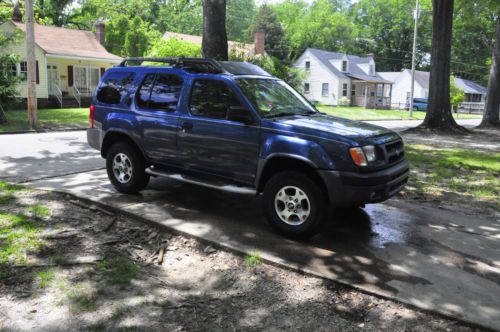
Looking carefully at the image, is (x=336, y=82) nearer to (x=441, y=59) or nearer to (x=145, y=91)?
(x=441, y=59)

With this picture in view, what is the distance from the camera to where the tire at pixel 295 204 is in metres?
5.04

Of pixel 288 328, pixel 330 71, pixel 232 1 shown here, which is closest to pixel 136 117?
pixel 288 328

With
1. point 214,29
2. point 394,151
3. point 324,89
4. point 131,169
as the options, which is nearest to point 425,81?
point 324,89

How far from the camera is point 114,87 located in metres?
7.06

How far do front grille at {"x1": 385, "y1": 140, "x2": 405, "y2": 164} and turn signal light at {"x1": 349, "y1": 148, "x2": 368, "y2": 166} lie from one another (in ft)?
1.53

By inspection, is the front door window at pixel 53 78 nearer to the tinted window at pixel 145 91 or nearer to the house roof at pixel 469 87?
the tinted window at pixel 145 91

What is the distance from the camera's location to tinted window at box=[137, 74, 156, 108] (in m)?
6.66

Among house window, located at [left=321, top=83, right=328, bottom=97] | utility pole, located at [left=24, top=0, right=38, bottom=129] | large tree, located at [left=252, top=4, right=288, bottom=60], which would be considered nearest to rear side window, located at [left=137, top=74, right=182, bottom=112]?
utility pole, located at [left=24, top=0, right=38, bottom=129]

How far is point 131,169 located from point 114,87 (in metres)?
1.30

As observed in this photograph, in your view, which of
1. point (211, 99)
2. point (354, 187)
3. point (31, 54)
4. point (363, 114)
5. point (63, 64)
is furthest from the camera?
point (363, 114)

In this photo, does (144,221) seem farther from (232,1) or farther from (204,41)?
(232,1)

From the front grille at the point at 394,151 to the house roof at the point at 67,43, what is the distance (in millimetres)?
29478

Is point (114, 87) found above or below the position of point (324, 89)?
below

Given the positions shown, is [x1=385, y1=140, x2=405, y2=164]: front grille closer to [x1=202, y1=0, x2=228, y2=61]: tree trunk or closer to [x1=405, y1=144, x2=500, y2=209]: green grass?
[x1=405, y1=144, x2=500, y2=209]: green grass
